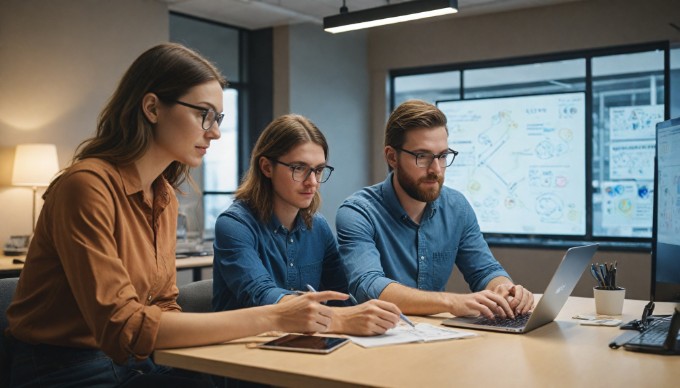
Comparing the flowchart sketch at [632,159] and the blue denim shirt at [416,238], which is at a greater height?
the flowchart sketch at [632,159]

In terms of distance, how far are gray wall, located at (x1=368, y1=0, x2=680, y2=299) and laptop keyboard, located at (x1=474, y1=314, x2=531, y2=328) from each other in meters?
3.94

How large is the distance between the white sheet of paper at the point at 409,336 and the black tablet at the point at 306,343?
0.06m

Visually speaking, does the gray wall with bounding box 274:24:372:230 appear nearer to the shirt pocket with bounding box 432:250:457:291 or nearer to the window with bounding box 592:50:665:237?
the window with bounding box 592:50:665:237

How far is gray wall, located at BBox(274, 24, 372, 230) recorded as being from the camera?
613cm

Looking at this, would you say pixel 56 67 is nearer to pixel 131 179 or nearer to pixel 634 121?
pixel 131 179

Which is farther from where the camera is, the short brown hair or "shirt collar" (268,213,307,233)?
the short brown hair

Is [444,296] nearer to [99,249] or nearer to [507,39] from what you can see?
[99,249]

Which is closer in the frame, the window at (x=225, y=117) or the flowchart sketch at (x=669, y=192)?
the flowchart sketch at (x=669, y=192)

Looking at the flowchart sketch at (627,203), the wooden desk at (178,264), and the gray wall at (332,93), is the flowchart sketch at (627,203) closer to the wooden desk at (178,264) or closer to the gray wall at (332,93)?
the gray wall at (332,93)

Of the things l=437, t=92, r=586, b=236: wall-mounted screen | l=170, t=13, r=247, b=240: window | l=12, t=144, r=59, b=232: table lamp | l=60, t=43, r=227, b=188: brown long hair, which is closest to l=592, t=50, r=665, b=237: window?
l=437, t=92, r=586, b=236: wall-mounted screen

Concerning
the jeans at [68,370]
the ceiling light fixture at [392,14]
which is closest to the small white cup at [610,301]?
the jeans at [68,370]

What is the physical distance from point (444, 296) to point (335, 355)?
563 millimetres

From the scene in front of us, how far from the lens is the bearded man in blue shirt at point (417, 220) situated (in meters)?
2.35

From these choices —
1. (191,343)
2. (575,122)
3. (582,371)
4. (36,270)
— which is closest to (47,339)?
(36,270)
